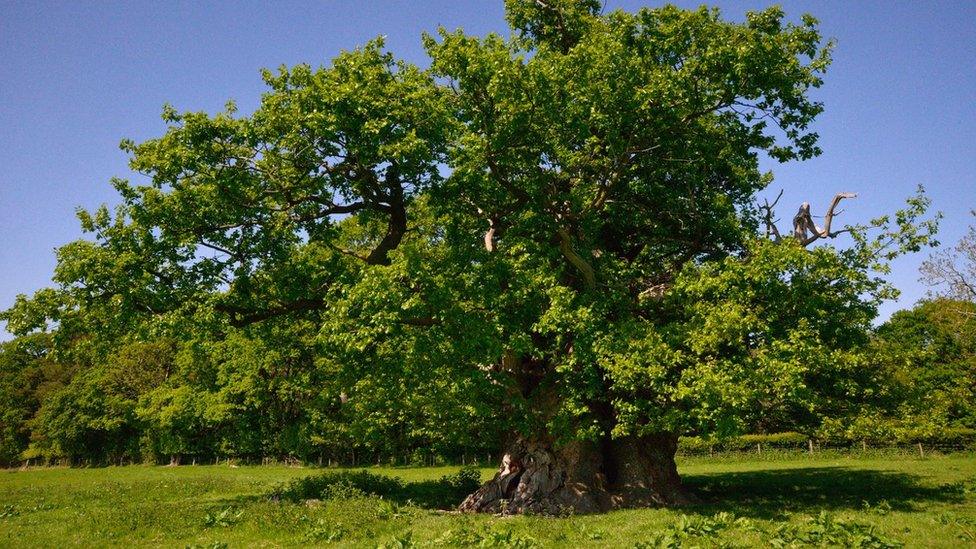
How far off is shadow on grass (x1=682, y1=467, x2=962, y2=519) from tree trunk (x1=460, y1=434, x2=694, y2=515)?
187 centimetres

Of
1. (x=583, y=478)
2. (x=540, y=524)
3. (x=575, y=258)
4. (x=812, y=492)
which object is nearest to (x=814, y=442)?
(x=812, y=492)

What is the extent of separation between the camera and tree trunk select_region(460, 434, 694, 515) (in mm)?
20344

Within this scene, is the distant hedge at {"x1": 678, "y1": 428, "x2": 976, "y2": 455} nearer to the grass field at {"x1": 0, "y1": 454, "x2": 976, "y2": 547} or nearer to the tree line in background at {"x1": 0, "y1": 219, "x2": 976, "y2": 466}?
the tree line in background at {"x1": 0, "y1": 219, "x2": 976, "y2": 466}

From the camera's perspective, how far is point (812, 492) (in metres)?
23.5

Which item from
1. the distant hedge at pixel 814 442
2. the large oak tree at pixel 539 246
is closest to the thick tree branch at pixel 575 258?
the large oak tree at pixel 539 246

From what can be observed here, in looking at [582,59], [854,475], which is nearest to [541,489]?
[582,59]

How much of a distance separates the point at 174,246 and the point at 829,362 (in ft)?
61.7

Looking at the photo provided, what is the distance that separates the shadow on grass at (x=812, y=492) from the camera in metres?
18.6

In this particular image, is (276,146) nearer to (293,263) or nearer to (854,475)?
(293,263)

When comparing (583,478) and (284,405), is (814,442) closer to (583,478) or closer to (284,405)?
(583,478)

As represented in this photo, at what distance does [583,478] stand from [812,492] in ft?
31.7

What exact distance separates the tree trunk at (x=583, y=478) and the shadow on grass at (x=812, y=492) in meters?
1.87

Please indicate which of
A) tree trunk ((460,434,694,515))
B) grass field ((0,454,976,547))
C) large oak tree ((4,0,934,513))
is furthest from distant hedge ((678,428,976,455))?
large oak tree ((4,0,934,513))

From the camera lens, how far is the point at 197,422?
57.1m
